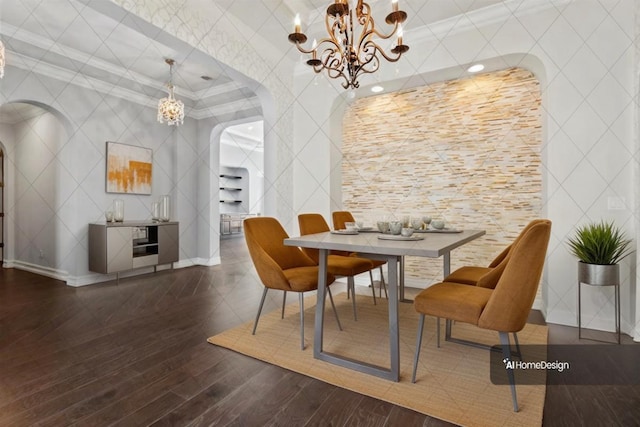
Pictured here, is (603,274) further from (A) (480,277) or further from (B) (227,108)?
(B) (227,108)

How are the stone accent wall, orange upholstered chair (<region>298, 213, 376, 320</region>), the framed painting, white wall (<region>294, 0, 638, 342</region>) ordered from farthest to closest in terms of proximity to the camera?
the framed painting < the stone accent wall < orange upholstered chair (<region>298, 213, 376, 320</region>) < white wall (<region>294, 0, 638, 342</region>)

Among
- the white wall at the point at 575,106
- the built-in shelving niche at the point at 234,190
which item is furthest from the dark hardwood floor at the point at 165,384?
the built-in shelving niche at the point at 234,190

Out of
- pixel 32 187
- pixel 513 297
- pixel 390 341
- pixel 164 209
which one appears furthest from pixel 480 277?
pixel 32 187

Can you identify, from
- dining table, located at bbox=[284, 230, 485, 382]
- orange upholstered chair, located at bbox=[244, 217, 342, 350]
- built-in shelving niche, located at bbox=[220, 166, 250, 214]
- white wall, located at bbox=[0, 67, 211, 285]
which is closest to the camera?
dining table, located at bbox=[284, 230, 485, 382]

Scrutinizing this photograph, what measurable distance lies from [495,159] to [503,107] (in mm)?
519

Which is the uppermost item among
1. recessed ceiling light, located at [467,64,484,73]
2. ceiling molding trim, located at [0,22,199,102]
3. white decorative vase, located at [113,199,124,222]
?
ceiling molding trim, located at [0,22,199,102]

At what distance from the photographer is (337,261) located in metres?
2.78

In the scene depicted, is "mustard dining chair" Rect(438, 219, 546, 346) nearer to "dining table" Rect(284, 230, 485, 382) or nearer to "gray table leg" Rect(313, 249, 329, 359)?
"dining table" Rect(284, 230, 485, 382)

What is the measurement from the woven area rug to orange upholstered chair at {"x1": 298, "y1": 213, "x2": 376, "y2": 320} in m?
0.39

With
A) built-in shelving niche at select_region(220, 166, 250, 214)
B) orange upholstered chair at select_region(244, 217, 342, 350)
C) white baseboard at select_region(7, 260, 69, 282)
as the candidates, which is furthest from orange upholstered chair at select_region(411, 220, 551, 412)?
built-in shelving niche at select_region(220, 166, 250, 214)

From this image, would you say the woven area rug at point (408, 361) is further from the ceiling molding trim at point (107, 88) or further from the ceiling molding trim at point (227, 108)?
the ceiling molding trim at point (107, 88)

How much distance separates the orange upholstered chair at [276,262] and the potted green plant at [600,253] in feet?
6.12

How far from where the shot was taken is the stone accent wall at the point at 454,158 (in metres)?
3.22

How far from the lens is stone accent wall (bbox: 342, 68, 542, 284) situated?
3.22 meters
